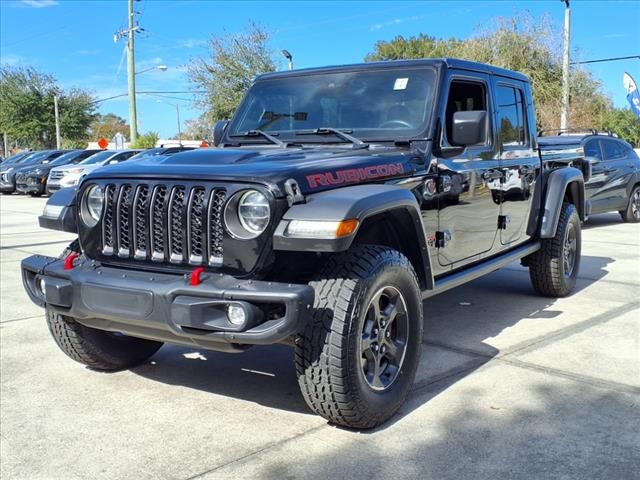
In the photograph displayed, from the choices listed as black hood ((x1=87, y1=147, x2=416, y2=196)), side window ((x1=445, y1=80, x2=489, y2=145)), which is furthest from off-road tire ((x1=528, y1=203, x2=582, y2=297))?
black hood ((x1=87, y1=147, x2=416, y2=196))

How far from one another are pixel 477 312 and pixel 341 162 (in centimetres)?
280

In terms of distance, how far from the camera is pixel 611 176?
1212 cm

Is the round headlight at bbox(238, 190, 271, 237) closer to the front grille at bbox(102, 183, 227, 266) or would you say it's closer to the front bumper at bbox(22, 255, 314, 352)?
the front grille at bbox(102, 183, 227, 266)

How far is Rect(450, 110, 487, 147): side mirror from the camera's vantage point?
13.3ft

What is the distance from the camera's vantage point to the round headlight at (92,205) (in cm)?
361

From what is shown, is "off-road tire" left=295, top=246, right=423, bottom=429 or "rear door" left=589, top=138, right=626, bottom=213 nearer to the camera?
"off-road tire" left=295, top=246, right=423, bottom=429

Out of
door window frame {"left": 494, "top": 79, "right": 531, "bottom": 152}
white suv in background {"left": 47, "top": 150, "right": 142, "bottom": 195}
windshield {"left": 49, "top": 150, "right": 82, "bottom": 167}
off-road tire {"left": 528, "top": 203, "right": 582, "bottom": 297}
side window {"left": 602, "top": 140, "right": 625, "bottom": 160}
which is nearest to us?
door window frame {"left": 494, "top": 79, "right": 531, "bottom": 152}

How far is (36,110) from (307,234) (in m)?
47.7

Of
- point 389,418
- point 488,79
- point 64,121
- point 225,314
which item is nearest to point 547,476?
point 389,418

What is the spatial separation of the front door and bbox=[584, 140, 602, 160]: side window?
24.5ft

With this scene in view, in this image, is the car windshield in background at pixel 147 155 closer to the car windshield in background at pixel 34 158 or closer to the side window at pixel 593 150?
the side window at pixel 593 150

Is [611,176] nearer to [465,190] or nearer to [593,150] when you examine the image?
[593,150]

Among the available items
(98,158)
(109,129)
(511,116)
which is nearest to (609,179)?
(511,116)

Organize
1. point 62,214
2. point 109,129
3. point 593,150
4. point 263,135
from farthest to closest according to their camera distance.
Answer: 1. point 109,129
2. point 593,150
3. point 263,135
4. point 62,214
